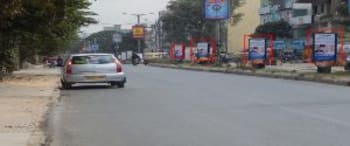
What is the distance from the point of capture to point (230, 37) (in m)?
138

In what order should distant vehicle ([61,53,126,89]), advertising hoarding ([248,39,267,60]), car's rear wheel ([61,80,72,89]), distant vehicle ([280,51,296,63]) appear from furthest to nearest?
distant vehicle ([280,51,296,63]) < advertising hoarding ([248,39,267,60]) < car's rear wheel ([61,80,72,89]) < distant vehicle ([61,53,126,89])

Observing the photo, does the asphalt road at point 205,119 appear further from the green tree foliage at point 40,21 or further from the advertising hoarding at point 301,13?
the advertising hoarding at point 301,13

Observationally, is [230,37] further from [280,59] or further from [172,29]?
[280,59]

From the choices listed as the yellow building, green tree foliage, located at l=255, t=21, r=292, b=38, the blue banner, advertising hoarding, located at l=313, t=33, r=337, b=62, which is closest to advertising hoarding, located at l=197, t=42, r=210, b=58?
the blue banner

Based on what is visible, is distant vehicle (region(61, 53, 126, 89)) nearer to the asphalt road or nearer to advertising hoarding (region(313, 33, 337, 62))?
the asphalt road

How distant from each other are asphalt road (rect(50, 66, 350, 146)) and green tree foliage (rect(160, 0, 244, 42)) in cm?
8945

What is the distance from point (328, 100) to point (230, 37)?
385ft

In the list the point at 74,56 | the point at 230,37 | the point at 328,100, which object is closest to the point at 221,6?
the point at 74,56

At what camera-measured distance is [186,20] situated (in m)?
114

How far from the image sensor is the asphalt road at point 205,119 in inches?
492

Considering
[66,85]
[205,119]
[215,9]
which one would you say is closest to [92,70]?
[66,85]

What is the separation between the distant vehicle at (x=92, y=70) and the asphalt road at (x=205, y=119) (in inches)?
159

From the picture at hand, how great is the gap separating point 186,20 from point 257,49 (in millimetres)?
67183

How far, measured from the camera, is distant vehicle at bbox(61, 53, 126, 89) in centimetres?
2859
